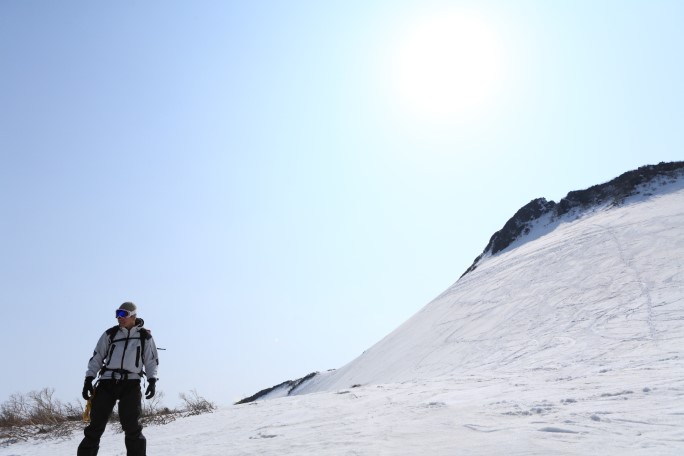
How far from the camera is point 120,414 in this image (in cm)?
560

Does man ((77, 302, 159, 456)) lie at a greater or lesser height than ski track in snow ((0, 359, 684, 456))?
greater

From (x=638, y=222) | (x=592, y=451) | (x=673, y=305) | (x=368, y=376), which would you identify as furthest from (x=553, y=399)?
(x=638, y=222)

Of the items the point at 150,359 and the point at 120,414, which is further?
the point at 150,359

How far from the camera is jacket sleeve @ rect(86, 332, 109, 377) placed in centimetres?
580

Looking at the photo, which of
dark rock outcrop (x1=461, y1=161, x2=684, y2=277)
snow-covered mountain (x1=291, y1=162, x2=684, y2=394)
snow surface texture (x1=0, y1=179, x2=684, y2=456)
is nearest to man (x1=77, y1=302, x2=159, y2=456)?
snow surface texture (x1=0, y1=179, x2=684, y2=456)

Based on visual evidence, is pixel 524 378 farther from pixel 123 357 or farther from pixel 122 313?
pixel 122 313

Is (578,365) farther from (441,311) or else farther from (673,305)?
(441,311)

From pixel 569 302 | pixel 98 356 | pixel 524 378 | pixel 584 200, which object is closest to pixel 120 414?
pixel 98 356

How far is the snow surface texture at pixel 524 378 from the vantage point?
5258mm

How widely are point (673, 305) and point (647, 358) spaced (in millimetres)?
6962

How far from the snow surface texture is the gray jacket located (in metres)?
1.52

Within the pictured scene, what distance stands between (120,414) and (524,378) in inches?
315

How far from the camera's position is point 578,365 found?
11.6 m

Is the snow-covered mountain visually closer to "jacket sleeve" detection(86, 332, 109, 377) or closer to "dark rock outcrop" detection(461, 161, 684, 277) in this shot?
"dark rock outcrop" detection(461, 161, 684, 277)
